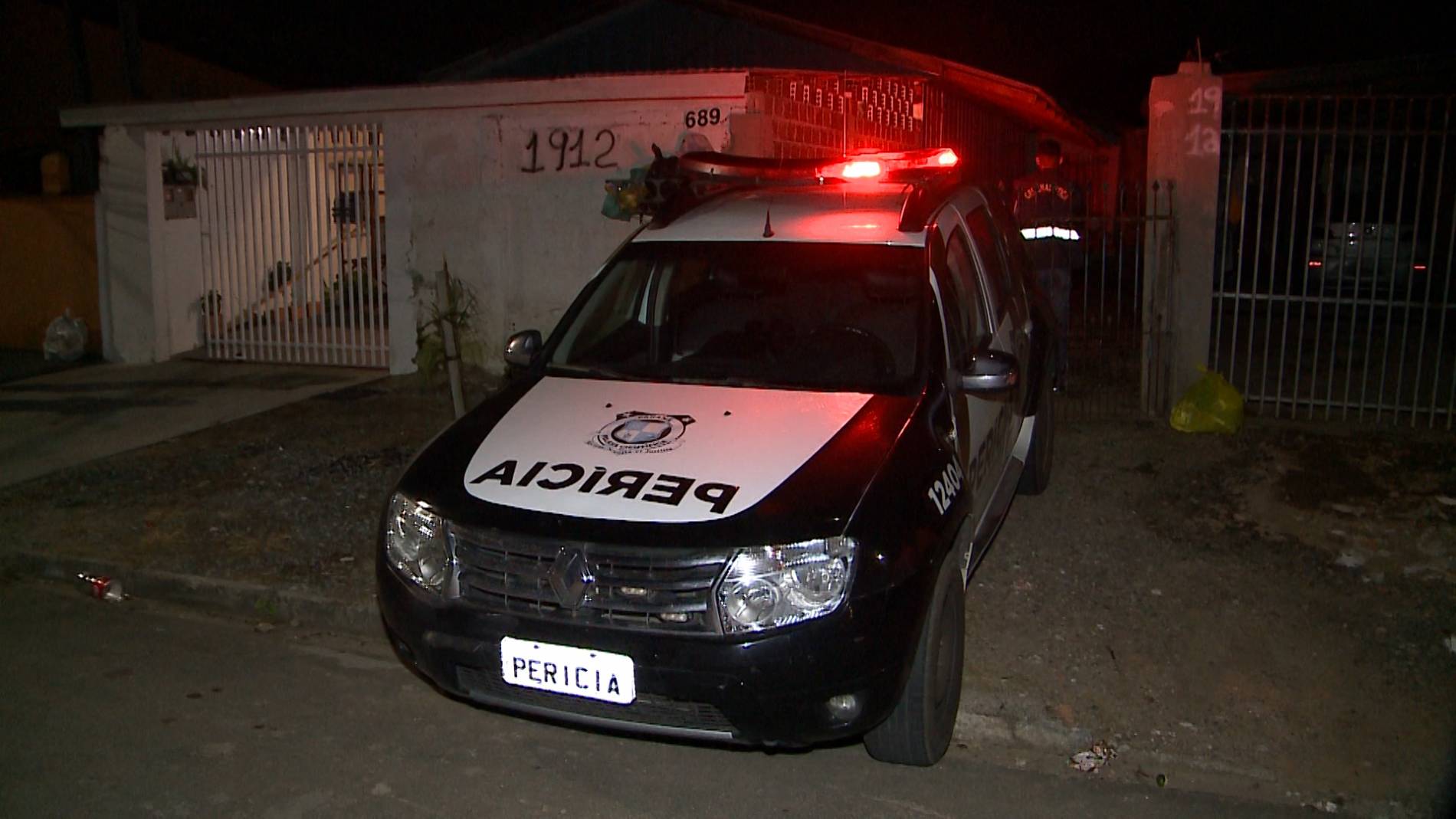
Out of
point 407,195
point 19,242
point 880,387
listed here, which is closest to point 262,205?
point 407,195

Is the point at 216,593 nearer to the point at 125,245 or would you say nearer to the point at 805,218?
the point at 805,218

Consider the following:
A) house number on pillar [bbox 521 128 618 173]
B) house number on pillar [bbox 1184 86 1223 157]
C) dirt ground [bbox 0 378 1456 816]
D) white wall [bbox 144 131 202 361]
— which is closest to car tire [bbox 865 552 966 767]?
dirt ground [bbox 0 378 1456 816]

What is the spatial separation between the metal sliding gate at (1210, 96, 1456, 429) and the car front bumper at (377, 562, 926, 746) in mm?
5497

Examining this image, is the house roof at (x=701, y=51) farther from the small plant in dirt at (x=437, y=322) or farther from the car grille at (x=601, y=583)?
the car grille at (x=601, y=583)

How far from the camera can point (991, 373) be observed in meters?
4.73

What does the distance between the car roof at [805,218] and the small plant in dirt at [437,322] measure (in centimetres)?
486

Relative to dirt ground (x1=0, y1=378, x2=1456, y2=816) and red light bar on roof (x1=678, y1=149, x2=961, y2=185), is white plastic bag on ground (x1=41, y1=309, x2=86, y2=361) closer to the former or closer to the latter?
dirt ground (x1=0, y1=378, x2=1456, y2=816)

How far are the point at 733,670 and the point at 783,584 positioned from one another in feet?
0.95

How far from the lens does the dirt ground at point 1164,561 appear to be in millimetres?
4664

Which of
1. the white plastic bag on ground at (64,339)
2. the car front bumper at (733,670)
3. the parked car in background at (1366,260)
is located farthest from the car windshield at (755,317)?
the white plastic bag on ground at (64,339)

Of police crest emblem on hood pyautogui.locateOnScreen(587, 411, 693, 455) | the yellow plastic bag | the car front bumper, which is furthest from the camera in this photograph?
the yellow plastic bag

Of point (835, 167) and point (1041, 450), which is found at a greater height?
point (835, 167)

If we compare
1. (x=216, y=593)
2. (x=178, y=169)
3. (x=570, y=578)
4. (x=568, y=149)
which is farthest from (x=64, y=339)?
(x=570, y=578)

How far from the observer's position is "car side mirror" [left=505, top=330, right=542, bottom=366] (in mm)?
5316
